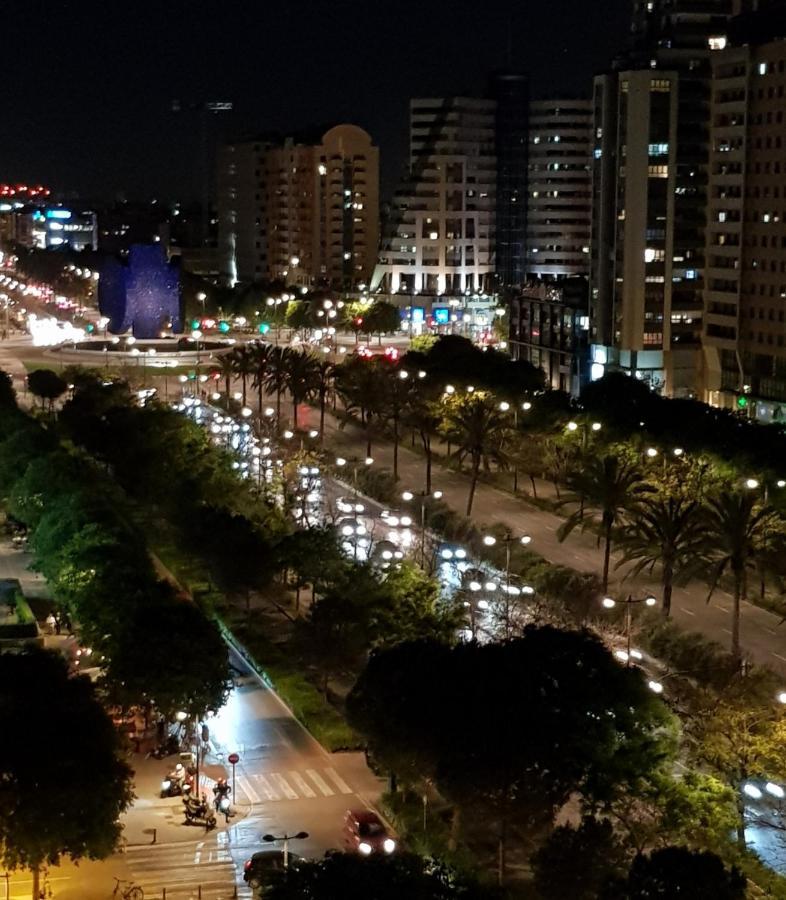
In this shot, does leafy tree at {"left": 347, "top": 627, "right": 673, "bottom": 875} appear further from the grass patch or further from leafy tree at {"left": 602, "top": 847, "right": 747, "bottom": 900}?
leafy tree at {"left": 602, "top": 847, "right": 747, "bottom": 900}

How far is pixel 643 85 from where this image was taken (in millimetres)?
66562

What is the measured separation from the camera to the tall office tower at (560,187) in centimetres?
11656

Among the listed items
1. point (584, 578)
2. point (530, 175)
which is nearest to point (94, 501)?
point (584, 578)

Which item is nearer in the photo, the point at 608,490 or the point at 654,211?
the point at 608,490

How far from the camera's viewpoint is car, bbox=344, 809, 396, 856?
21.8 meters

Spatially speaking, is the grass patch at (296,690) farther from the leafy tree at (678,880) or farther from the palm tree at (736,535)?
the leafy tree at (678,880)

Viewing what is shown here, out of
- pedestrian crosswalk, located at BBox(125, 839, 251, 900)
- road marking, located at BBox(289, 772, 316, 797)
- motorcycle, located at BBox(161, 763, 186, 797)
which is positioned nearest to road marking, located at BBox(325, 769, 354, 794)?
road marking, located at BBox(289, 772, 316, 797)

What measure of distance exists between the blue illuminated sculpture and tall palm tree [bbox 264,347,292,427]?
67.6 feet

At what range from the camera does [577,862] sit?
18781 mm

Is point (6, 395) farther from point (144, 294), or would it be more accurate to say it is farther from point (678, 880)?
point (678, 880)

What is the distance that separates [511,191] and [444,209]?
288 inches

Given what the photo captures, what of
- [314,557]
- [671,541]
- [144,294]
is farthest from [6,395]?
[671,541]

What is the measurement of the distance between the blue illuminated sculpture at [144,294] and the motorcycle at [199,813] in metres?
65.2

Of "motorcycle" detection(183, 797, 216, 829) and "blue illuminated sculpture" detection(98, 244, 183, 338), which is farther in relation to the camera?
Result: "blue illuminated sculpture" detection(98, 244, 183, 338)
